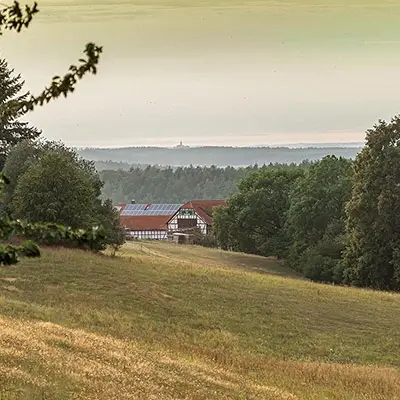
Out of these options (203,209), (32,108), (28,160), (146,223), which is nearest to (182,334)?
(32,108)

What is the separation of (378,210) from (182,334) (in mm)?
35052

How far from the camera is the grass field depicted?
1520 centimetres

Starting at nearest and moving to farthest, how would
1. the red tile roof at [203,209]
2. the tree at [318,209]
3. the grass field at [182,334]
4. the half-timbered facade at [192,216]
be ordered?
the grass field at [182,334] → the tree at [318,209] → the red tile roof at [203,209] → the half-timbered facade at [192,216]

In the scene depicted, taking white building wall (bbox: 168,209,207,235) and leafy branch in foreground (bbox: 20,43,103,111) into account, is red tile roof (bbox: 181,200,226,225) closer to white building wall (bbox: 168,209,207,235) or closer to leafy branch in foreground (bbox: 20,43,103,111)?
white building wall (bbox: 168,209,207,235)

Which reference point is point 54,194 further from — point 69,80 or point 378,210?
point 69,80

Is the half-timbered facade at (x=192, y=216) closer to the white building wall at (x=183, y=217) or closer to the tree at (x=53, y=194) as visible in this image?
the white building wall at (x=183, y=217)

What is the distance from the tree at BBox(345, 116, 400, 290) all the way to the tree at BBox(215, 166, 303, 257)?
80.4 ft

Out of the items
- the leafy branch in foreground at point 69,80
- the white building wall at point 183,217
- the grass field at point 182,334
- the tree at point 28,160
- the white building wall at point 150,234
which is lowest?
the white building wall at point 150,234

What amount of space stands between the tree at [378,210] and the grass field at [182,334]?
55.7 feet

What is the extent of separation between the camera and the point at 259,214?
86.8m

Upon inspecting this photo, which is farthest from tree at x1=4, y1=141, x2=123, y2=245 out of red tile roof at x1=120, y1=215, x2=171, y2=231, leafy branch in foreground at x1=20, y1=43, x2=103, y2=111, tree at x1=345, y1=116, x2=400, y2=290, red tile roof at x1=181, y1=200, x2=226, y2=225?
red tile roof at x1=120, y1=215, x2=171, y2=231

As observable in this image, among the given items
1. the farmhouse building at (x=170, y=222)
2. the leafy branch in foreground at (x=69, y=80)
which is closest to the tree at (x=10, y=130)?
the leafy branch in foreground at (x=69, y=80)

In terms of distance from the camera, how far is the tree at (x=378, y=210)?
57594mm

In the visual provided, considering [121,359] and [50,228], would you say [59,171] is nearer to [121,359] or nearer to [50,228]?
[121,359]
